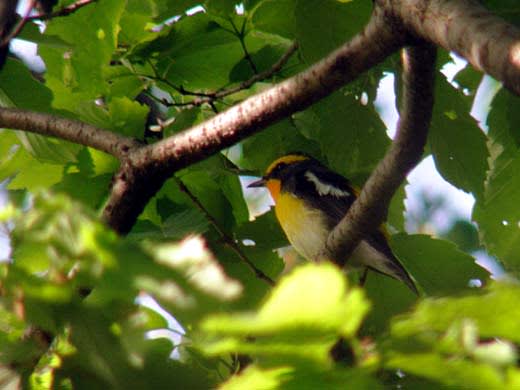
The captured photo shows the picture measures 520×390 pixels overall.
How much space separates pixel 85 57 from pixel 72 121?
29 cm

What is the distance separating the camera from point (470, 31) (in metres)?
2.04

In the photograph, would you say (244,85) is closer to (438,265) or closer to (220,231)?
(220,231)

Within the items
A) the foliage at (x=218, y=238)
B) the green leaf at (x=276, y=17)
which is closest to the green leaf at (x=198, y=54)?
the foliage at (x=218, y=238)

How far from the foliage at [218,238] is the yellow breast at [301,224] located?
0.85m

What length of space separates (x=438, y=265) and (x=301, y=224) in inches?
73.7

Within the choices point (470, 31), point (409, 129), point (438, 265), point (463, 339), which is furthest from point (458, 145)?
point (463, 339)

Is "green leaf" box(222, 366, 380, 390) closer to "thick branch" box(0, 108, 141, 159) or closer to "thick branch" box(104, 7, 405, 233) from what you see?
"thick branch" box(104, 7, 405, 233)

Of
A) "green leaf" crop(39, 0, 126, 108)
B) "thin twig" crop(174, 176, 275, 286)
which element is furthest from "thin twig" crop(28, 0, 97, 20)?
"thin twig" crop(174, 176, 275, 286)

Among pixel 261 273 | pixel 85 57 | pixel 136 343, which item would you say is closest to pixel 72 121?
pixel 85 57

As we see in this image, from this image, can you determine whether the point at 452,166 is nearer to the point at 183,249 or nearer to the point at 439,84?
the point at 439,84

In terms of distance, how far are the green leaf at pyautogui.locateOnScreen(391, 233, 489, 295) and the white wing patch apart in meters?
2.21

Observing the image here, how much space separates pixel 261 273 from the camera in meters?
3.45

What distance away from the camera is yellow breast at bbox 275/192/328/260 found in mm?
4906

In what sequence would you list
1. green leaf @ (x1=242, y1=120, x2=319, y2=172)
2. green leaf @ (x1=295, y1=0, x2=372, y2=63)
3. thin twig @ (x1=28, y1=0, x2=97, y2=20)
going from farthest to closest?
green leaf @ (x1=242, y1=120, x2=319, y2=172) < green leaf @ (x1=295, y1=0, x2=372, y2=63) < thin twig @ (x1=28, y1=0, x2=97, y2=20)
